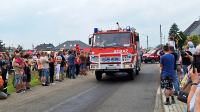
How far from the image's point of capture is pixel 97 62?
2114 centimetres

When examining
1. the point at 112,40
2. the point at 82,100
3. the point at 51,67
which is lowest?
the point at 82,100

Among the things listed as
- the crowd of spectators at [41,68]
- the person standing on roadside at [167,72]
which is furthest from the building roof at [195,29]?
the person standing on roadside at [167,72]

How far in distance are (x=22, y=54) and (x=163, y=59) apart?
26.1 feet

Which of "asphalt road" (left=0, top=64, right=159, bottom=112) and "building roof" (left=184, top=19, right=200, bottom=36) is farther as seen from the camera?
"building roof" (left=184, top=19, right=200, bottom=36)

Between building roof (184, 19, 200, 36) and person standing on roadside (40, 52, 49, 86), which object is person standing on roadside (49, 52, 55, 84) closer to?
person standing on roadside (40, 52, 49, 86)

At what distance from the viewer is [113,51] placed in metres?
21.0

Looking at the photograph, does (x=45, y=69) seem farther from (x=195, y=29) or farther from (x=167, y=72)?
(x=195, y=29)

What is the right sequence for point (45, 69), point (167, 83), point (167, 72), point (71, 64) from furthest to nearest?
point (71, 64)
point (45, 69)
point (167, 72)
point (167, 83)

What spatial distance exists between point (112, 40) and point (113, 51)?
0.91 m

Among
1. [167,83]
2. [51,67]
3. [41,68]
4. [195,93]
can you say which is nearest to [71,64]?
[51,67]

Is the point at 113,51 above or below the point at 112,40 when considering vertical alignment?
below

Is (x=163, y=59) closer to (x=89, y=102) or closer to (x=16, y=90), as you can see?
(x=89, y=102)

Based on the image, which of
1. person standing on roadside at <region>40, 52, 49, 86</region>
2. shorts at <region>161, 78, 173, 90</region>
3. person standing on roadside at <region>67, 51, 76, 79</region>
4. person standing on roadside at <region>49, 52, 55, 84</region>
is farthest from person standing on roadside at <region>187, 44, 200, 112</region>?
person standing on roadside at <region>67, 51, 76, 79</region>

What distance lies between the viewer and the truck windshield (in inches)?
846
